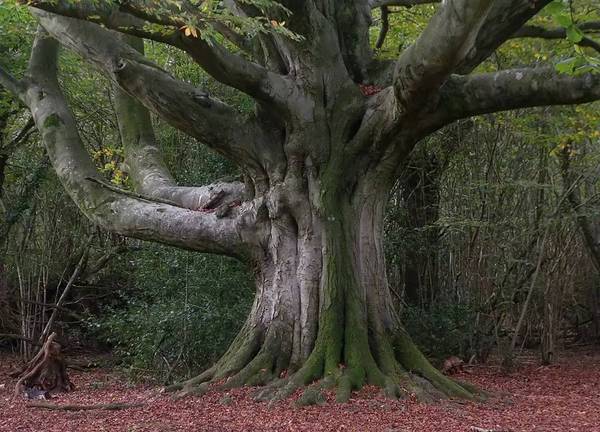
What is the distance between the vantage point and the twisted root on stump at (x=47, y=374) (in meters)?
8.02

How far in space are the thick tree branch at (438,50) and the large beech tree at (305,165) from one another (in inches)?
2.0

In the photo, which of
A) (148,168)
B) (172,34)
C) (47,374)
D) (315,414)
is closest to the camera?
(315,414)

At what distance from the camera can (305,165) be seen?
300 inches

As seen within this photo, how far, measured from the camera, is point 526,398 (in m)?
7.36

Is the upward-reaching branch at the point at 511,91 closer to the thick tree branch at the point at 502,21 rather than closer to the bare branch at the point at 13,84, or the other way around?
the thick tree branch at the point at 502,21

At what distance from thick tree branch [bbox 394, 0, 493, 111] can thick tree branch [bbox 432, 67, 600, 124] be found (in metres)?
0.56

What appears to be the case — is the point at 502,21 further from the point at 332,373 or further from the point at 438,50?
the point at 332,373

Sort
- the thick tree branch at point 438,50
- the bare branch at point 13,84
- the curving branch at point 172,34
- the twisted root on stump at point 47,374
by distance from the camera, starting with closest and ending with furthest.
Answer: the thick tree branch at point 438,50, the curving branch at point 172,34, the twisted root on stump at point 47,374, the bare branch at point 13,84

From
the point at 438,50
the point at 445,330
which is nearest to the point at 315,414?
the point at 438,50

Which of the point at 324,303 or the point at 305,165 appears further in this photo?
the point at 305,165

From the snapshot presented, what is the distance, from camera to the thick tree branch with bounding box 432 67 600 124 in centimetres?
618

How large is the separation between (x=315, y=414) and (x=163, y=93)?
3.54 metres

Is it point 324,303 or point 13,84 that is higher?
point 13,84

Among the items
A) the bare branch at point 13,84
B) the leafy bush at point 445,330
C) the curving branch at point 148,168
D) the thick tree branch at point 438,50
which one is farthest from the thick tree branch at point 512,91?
the bare branch at point 13,84
